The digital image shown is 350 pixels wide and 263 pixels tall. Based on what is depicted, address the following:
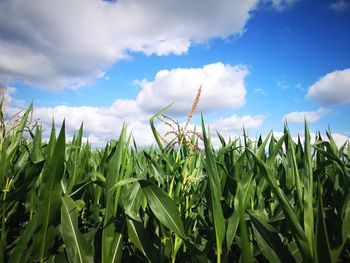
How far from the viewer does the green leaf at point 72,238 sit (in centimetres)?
141

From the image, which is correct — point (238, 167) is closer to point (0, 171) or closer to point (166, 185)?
point (166, 185)

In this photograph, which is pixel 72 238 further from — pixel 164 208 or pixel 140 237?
pixel 164 208

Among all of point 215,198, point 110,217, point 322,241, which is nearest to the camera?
point 322,241

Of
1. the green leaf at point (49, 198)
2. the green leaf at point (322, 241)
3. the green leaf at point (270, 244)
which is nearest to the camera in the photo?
the green leaf at point (322, 241)

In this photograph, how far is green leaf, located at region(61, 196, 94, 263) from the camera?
1.41 m

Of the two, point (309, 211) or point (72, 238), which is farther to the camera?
point (72, 238)

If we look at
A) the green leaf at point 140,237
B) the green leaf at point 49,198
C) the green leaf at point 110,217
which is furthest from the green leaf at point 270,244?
the green leaf at point 49,198

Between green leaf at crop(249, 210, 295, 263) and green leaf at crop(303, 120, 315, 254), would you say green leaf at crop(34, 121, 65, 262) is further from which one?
green leaf at crop(303, 120, 315, 254)

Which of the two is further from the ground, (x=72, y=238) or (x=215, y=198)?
(x=215, y=198)

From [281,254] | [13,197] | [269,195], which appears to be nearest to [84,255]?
[13,197]

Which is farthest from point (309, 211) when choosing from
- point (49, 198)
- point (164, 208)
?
point (49, 198)

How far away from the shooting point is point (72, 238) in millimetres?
1438

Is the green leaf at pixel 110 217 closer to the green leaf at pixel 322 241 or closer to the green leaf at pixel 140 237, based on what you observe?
the green leaf at pixel 140 237

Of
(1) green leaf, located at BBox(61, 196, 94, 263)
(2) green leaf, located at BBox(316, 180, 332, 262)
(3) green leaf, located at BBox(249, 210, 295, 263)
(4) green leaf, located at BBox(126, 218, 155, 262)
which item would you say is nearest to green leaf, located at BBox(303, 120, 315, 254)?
(2) green leaf, located at BBox(316, 180, 332, 262)
